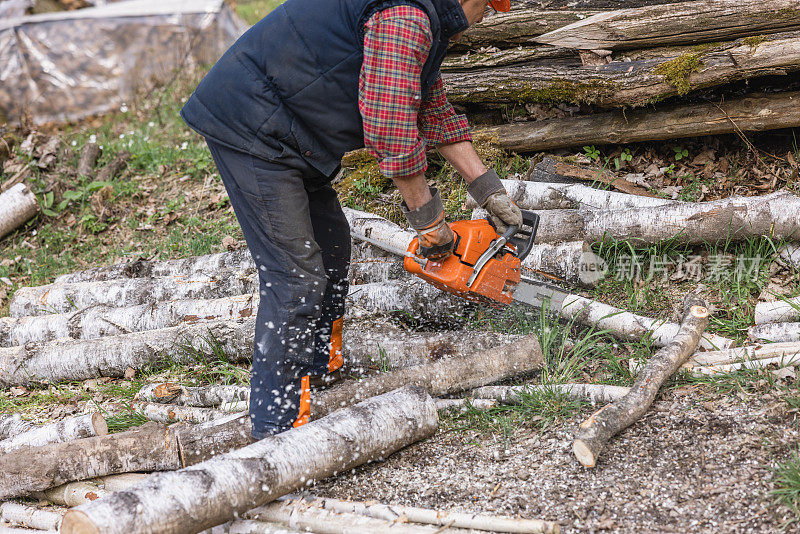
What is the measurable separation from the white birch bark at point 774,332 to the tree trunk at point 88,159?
6.46 m

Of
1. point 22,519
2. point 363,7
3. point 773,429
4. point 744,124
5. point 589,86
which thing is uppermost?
point 363,7

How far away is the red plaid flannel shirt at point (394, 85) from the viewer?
94.0 inches

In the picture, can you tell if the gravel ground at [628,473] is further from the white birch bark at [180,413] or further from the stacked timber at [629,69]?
the stacked timber at [629,69]

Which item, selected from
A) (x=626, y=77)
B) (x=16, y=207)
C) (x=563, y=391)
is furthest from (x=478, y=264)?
(x=16, y=207)

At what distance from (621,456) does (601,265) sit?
1508mm

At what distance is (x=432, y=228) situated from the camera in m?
2.95

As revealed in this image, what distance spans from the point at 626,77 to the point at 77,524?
157 inches

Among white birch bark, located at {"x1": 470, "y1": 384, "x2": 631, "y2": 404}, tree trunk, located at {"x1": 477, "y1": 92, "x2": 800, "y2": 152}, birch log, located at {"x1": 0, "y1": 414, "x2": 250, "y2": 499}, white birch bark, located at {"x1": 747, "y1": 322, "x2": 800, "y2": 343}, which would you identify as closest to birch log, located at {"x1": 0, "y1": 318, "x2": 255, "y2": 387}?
birch log, located at {"x1": 0, "y1": 414, "x2": 250, "y2": 499}

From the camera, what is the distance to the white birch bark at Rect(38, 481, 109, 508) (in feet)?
9.51

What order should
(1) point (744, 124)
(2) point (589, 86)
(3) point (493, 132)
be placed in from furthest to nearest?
(3) point (493, 132) < (2) point (589, 86) < (1) point (744, 124)

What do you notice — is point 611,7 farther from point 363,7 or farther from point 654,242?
point 363,7

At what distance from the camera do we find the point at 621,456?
8.72ft

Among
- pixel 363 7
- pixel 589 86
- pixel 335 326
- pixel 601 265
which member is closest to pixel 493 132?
pixel 589 86

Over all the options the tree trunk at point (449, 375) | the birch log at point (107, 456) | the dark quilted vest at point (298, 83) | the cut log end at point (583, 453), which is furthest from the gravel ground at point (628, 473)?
the dark quilted vest at point (298, 83)
